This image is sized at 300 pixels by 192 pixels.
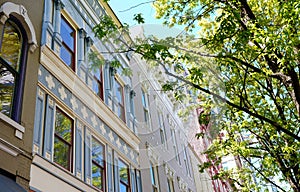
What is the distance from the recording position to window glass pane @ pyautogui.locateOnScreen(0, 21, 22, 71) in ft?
24.9

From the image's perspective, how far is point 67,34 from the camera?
1091 centimetres

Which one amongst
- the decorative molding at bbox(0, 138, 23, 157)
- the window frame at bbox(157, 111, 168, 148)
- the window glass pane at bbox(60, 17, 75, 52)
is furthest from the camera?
the window frame at bbox(157, 111, 168, 148)

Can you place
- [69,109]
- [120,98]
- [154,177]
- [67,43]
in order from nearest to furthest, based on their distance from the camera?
[69,109] → [67,43] → [120,98] → [154,177]

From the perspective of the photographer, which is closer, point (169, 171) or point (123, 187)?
point (123, 187)

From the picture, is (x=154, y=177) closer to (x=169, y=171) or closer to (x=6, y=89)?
(x=169, y=171)

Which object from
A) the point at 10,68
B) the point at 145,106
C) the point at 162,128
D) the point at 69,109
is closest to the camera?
the point at 10,68

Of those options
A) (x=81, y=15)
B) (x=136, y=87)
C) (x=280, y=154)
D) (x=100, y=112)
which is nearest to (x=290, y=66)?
(x=280, y=154)

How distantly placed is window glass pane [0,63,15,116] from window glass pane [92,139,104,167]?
3.44 meters

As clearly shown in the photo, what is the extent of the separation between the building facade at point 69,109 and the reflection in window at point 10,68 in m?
0.02

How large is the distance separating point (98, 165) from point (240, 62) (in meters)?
5.02

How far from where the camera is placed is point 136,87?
1566 centimetres

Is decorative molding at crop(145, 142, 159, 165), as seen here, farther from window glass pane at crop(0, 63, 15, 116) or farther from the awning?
the awning

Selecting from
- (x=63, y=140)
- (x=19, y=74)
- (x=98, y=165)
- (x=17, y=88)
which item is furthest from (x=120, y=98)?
(x=17, y=88)

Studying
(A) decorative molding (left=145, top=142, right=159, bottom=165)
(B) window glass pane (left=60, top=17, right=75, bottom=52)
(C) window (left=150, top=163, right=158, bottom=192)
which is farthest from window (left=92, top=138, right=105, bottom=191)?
(C) window (left=150, top=163, right=158, bottom=192)
